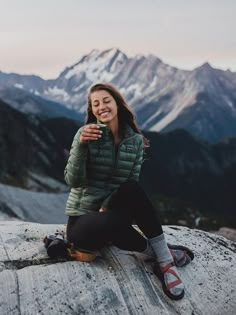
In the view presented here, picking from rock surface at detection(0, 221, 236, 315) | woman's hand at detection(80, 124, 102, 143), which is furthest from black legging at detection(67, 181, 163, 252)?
woman's hand at detection(80, 124, 102, 143)

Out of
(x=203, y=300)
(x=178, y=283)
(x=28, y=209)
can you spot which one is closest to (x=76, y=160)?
(x=178, y=283)

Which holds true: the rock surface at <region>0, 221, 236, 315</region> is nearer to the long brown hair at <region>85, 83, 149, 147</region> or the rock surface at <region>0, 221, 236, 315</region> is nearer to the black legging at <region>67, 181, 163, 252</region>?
the black legging at <region>67, 181, 163, 252</region>

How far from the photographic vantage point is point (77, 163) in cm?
954

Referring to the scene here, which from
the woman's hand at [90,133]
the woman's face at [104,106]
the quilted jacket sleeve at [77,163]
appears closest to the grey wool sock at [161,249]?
the quilted jacket sleeve at [77,163]

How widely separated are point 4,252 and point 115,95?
4.44 metres

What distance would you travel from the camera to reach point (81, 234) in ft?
33.1

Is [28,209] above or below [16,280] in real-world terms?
below

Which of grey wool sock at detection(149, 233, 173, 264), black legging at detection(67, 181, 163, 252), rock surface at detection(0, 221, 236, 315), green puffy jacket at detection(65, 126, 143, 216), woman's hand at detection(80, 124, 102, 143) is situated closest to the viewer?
rock surface at detection(0, 221, 236, 315)

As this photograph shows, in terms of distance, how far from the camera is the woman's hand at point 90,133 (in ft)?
30.5

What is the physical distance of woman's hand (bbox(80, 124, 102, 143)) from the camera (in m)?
9.30

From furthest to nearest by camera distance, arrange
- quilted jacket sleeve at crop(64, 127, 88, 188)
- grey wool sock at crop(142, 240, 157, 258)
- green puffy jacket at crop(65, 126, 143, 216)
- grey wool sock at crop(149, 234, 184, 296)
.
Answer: grey wool sock at crop(142, 240, 157, 258)
grey wool sock at crop(149, 234, 184, 296)
green puffy jacket at crop(65, 126, 143, 216)
quilted jacket sleeve at crop(64, 127, 88, 188)

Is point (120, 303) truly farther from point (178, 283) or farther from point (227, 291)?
point (227, 291)

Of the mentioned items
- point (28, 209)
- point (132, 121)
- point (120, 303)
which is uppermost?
point (132, 121)

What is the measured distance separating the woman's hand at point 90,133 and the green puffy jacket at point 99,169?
0.61 feet
